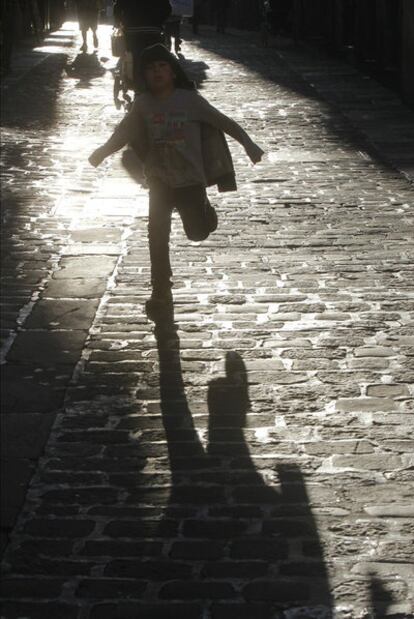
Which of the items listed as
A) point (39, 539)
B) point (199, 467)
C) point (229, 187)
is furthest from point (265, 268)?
point (39, 539)

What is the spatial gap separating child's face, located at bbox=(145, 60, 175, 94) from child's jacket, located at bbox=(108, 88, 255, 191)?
59 mm

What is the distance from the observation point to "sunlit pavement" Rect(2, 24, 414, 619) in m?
4.34

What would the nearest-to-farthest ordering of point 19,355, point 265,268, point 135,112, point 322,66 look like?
point 19,355
point 135,112
point 265,268
point 322,66

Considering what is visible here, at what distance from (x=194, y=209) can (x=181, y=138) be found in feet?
1.41

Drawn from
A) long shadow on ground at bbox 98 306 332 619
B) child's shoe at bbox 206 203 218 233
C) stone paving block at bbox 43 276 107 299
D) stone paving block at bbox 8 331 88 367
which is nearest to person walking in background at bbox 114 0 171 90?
stone paving block at bbox 43 276 107 299

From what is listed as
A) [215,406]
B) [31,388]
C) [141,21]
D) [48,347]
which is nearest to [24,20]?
[141,21]

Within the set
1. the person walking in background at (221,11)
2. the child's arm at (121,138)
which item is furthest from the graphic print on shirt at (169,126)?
the person walking in background at (221,11)

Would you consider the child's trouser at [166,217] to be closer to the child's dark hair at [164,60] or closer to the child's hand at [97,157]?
the child's hand at [97,157]

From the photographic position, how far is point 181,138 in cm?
760

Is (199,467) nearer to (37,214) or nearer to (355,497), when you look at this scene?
(355,497)

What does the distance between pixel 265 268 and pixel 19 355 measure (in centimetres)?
245

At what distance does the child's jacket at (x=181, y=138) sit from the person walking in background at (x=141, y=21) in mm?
9076

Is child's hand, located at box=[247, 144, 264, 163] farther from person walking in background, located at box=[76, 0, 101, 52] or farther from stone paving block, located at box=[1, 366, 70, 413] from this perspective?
person walking in background, located at box=[76, 0, 101, 52]

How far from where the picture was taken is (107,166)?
13.9 m
